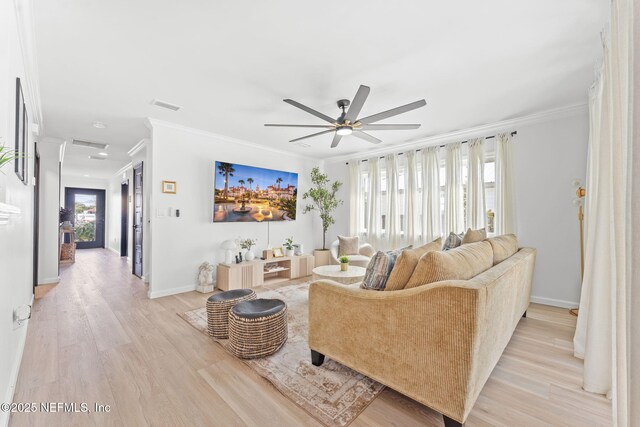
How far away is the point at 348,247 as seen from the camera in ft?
16.2

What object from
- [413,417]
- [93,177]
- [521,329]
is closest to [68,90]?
[413,417]

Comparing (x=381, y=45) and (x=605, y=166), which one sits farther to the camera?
(x=381, y=45)

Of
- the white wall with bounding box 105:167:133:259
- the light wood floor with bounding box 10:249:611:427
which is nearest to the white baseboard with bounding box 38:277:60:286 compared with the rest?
the light wood floor with bounding box 10:249:611:427

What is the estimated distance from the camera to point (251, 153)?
16.4 feet

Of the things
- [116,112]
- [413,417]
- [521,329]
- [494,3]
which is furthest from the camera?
[116,112]

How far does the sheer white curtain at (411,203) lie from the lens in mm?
4680

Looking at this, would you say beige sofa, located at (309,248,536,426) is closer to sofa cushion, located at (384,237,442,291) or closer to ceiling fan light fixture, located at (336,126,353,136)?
sofa cushion, located at (384,237,442,291)

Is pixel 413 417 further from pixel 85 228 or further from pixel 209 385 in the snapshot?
pixel 85 228

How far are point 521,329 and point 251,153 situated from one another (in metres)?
4.65

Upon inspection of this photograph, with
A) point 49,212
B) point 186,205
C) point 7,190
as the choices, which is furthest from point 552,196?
point 49,212

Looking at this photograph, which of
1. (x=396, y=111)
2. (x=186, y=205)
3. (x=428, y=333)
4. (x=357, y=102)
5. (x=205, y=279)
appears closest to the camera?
(x=428, y=333)

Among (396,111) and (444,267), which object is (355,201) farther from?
(444,267)

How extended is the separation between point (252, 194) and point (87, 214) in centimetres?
786

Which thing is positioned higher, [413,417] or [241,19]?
[241,19]
